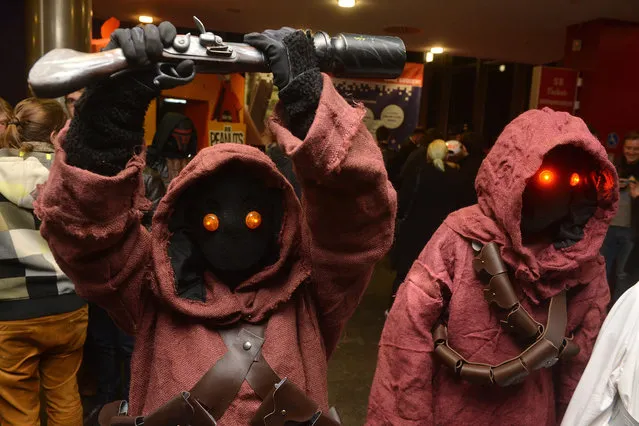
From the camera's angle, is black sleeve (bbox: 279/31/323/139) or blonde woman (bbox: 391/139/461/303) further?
blonde woman (bbox: 391/139/461/303)

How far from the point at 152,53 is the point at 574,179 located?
1.34 metres

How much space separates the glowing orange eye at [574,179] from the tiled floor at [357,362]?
2.04m

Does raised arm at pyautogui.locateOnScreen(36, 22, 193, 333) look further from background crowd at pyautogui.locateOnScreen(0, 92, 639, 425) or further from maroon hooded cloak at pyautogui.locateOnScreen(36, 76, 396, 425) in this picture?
background crowd at pyautogui.locateOnScreen(0, 92, 639, 425)

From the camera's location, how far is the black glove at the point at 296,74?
1002 mm

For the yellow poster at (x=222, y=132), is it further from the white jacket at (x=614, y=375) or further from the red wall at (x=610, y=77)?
the white jacket at (x=614, y=375)

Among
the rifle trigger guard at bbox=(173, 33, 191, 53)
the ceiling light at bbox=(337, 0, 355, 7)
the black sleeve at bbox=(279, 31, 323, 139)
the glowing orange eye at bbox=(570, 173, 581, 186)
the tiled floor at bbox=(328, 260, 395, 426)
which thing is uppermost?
the ceiling light at bbox=(337, 0, 355, 7)

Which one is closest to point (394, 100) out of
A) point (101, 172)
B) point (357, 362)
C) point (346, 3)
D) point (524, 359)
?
point (346, 3)

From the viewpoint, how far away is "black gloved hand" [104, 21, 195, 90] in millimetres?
979

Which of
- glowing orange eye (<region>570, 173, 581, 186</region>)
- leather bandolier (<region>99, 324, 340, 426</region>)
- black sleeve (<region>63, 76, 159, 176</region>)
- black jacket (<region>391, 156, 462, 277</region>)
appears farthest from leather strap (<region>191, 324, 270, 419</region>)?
black jacket (<region>391, 156, 462, 277</region>)

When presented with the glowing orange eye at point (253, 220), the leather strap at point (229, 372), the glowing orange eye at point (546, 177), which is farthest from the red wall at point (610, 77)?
the leather strap at point (229, 372)

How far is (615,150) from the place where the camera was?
5695mm

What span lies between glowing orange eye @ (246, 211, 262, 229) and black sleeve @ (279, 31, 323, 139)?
0.35 meters

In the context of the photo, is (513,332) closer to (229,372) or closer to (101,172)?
(229,372)

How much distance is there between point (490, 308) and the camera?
1.68 m
